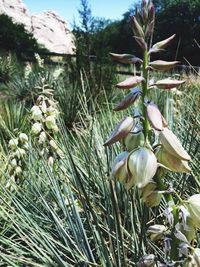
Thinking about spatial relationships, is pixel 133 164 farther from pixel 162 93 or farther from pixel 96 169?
pixel 162 93

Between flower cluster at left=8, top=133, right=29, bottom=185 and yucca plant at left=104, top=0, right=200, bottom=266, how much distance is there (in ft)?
4.15

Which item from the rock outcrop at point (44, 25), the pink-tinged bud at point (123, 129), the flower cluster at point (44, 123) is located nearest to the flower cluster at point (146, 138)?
the pink-tinged bud at point (123, 129)

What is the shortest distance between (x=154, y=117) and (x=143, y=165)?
0.25ft

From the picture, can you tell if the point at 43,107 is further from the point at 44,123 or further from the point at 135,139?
the point at 135,139

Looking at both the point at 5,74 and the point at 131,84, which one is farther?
the point at 5,74

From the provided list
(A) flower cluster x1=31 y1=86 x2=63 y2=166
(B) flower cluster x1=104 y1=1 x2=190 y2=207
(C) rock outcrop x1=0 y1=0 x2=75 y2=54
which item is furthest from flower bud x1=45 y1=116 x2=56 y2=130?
(C) rock outcrop x1=0 y1=0 x2=75 y2=54

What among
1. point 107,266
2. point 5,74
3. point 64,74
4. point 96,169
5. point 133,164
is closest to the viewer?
point 133,164

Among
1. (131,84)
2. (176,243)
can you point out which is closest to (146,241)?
(176,243)

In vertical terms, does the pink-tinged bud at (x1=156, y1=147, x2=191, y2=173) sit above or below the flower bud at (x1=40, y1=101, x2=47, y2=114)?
above

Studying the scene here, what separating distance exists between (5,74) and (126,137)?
28.0 ft

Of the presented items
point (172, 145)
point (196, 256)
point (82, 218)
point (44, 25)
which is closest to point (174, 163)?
point (172, 145)

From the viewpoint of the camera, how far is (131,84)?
27.6 inches

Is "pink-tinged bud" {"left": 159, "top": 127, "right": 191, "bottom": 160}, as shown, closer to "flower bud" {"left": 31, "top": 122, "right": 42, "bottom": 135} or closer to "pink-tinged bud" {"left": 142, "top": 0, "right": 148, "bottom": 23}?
"pink-tinged bud" {"left": 142, "top": 0, "right": 148, "bottom": 23}

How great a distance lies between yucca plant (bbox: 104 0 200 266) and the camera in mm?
677
